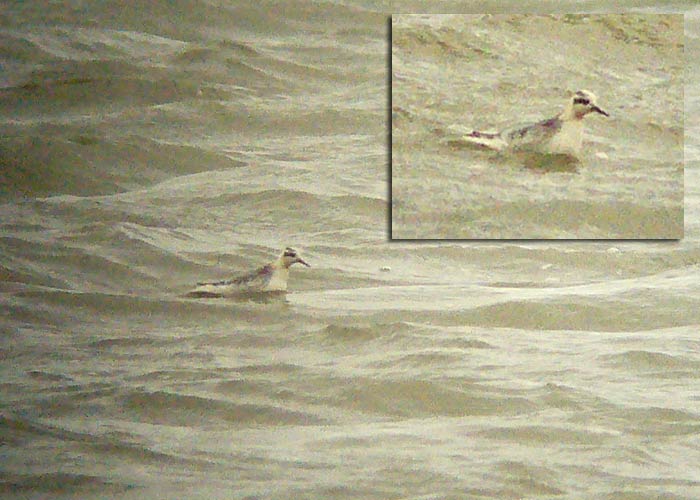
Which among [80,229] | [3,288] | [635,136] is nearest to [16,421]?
[3,288]

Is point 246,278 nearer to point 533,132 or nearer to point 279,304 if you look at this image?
point 279,304

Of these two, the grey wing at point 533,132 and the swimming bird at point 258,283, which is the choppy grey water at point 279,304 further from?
the grey wing at point 533,132

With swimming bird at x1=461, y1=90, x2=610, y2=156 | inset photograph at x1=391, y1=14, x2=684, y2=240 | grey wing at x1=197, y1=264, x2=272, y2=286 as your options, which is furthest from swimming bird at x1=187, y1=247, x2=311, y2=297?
swimming bird at x1=461, y1=90, x2=610, y2=156

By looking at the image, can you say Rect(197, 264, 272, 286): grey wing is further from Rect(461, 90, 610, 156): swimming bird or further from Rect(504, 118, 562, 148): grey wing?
Rect(504, 118, 562, 148): grey wing

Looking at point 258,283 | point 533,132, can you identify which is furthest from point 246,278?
point 533,132

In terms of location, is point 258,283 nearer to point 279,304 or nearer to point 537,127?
point 279,304

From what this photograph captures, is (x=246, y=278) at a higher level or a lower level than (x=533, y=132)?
lower

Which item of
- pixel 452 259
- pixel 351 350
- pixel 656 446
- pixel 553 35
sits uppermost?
pixel 553 35

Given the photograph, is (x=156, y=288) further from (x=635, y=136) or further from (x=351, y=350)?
(x=635, y=136)
